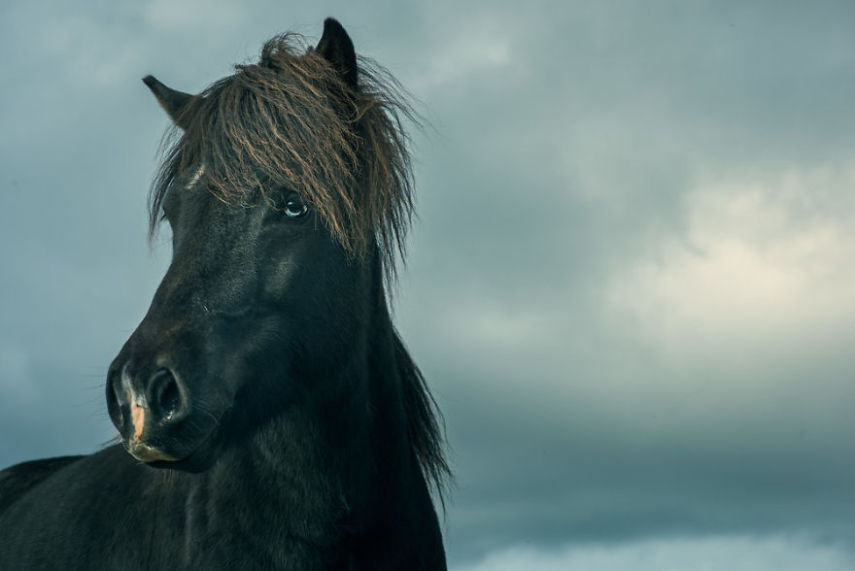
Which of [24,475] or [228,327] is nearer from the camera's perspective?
[228,327]

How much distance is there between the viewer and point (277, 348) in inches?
147

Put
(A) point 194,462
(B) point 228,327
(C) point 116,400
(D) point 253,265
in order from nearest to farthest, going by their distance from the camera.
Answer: (C) point 116,400 < (A) point 194,462 < (B) point 228,327 < (D) point 253,265

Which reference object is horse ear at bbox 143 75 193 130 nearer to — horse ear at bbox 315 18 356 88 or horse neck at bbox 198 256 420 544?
horse ear at bbox 315 18 356 88

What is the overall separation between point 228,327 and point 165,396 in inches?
18.0

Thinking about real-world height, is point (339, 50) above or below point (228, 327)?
above

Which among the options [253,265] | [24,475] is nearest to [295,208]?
[253,265]

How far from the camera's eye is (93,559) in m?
4.42

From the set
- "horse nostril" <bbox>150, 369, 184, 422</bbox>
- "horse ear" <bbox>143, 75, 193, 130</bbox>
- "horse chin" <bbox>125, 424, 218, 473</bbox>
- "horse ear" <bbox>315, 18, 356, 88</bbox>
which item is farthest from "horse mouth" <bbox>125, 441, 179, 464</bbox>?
"horse ear" <bbox>143, 75, 193, 130</bbox>

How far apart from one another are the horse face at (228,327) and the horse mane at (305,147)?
0.27 ft

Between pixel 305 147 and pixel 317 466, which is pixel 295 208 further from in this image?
pixel 317 466

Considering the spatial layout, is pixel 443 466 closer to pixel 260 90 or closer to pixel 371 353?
pixel 371 353

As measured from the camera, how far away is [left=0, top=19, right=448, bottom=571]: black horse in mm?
3479

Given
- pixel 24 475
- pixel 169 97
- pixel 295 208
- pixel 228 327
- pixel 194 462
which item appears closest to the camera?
pixel 194 462

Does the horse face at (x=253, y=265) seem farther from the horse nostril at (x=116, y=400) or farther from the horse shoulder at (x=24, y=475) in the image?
the horse shoulder at (x=24, y=475)
